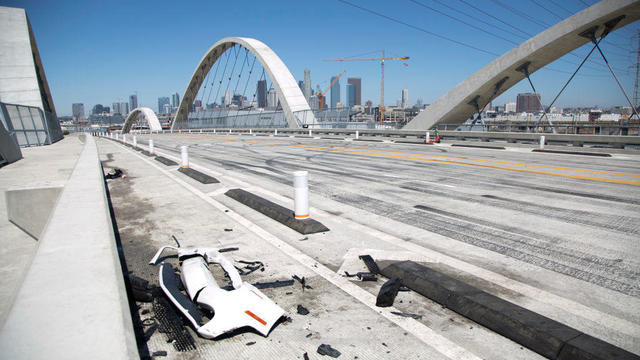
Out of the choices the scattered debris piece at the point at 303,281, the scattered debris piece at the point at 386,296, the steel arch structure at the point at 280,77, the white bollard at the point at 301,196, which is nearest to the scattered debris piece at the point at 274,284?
the scattered debris piece at the point at 303,281

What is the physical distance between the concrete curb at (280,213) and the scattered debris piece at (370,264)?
1.33m

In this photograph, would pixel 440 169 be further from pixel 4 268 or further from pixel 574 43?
pixel 574 43

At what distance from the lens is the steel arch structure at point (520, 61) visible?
1021 inches

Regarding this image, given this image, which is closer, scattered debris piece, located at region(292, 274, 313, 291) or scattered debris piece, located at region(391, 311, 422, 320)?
scattered debris piece, located at region(391, 311, 422, 320)

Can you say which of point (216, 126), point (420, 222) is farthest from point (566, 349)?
point (216, 126)

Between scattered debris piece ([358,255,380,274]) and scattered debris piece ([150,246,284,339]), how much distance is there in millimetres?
1363

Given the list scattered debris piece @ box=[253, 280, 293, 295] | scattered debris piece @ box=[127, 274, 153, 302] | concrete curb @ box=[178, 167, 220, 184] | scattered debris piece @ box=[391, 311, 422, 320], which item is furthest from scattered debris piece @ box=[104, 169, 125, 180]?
scattered debris piece @ box=[391, 311, 422, 320]

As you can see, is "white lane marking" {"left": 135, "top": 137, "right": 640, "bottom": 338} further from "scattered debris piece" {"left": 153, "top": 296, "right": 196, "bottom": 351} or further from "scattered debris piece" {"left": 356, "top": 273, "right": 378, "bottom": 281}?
"scattered debris piece" {"left": 153, "top": 296, "right": 196, "bottom": 351}

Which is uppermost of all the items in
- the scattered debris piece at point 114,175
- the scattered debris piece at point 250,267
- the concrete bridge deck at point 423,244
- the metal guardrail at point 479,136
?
the scattered debris piece at point 250,267

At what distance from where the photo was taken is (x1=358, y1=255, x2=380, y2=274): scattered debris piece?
4.21m

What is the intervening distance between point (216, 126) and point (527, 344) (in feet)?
227

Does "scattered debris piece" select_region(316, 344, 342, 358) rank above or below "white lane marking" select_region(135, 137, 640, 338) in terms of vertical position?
above

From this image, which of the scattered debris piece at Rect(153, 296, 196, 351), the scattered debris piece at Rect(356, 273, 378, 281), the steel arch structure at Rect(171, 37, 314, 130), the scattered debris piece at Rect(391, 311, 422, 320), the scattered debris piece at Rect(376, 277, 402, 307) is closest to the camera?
the scattered debris piece at Rect(153, 296, 196, 351)

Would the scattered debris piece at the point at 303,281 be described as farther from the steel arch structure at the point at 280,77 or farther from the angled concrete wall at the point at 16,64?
the steel arch structure at the point at 280,77
